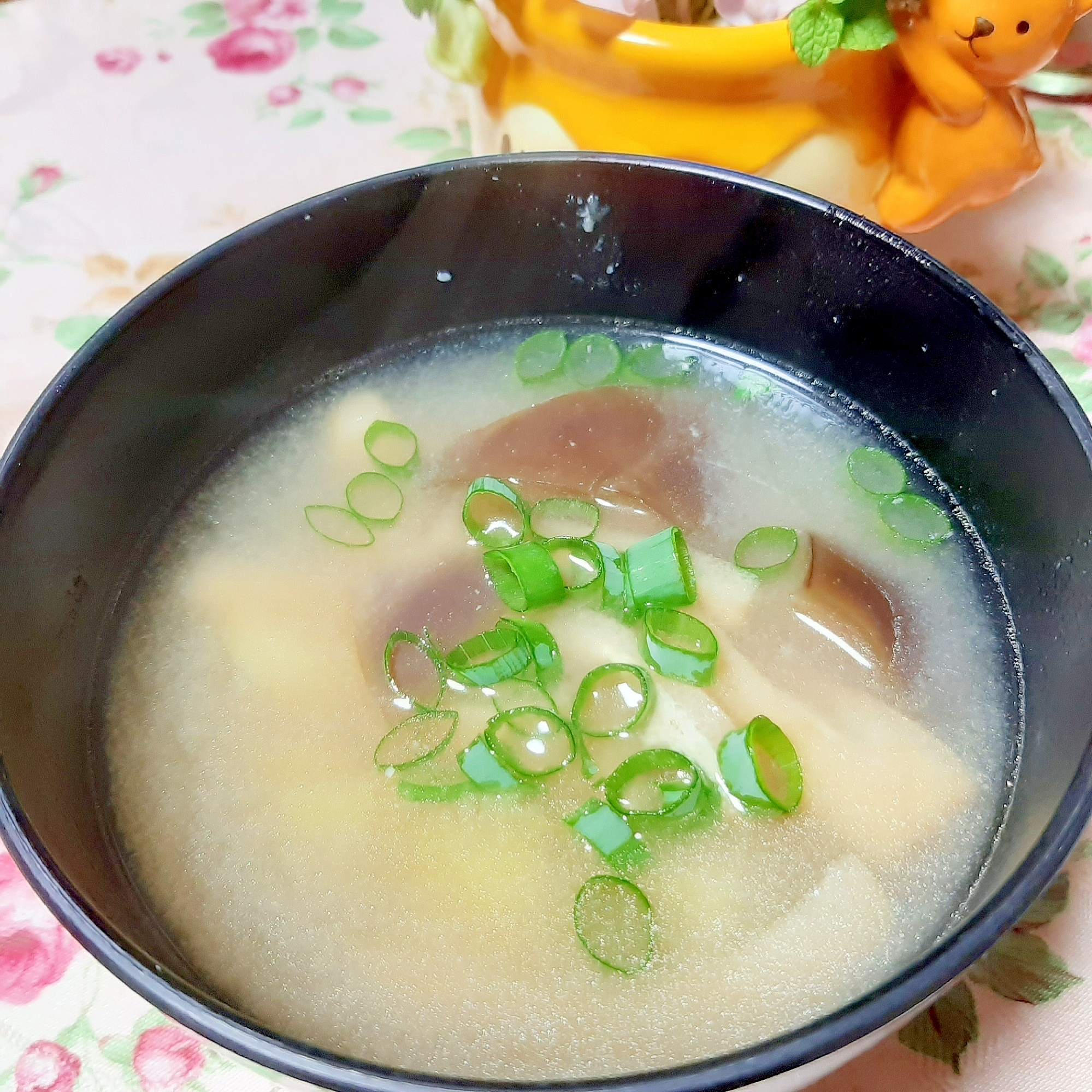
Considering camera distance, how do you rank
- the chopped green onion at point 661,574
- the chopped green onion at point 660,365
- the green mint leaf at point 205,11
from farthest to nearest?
the green mint leaf at point 205,11, the chopped green onion at point 660,365, the chopped green onion at point 661,574

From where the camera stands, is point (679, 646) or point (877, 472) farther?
point (877, 472)

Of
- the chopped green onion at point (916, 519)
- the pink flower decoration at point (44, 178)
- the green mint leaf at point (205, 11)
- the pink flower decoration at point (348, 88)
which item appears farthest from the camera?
the green mint leaf at point (205, 11)

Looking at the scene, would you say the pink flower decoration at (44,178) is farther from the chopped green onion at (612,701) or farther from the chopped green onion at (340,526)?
the chopped green onion at (612,701)

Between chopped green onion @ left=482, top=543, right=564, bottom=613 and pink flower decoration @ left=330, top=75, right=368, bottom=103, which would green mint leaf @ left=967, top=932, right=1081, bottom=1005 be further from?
pink flower decoration @ left=330, top=75, right=368, bottom=103

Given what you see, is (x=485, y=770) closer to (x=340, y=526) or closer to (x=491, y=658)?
(x=491, y=658)

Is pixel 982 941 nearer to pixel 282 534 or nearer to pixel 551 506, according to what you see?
pixel 551 506

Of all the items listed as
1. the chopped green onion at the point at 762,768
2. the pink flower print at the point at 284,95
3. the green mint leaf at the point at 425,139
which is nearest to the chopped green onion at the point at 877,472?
the chopped green onion at the point at 762,768

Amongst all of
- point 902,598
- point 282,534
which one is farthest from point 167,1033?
point 902,598

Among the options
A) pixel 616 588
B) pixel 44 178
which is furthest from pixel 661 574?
pixel 44 178
